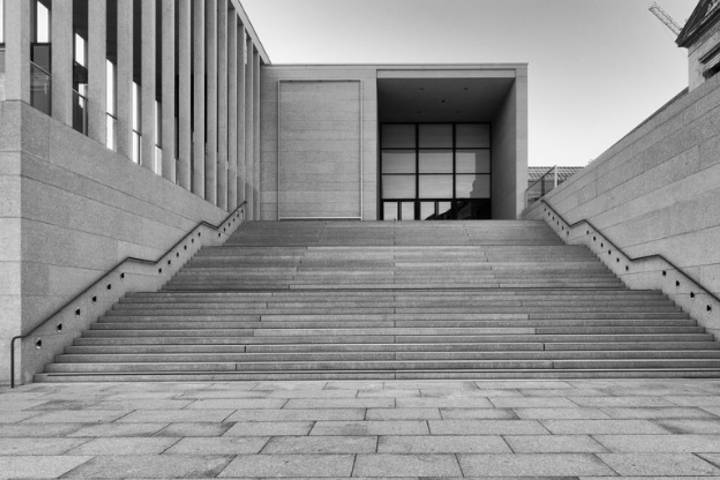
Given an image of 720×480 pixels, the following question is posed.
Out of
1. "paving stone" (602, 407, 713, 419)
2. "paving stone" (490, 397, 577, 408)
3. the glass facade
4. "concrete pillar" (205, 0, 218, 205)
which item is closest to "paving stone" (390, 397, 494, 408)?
"paving stone" (490, 397, 577, 408)

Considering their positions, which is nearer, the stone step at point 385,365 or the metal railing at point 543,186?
the stone step at point 385,365

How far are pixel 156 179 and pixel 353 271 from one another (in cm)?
537

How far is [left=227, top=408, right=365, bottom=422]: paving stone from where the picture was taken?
21.1 ft

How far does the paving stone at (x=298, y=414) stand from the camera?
642 cm

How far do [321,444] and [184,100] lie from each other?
46.9 feet

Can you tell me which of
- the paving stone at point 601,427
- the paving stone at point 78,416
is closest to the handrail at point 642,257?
the paving stone at point 601,427

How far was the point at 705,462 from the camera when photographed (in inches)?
186

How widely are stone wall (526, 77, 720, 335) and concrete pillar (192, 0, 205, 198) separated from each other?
11.9m

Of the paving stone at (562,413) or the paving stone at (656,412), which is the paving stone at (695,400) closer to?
the paving stone at (656,412)

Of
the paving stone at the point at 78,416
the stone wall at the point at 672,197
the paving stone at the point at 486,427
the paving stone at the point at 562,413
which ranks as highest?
the stone wall at the point at 672,197

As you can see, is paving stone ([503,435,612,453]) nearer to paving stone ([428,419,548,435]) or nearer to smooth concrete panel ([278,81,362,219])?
paving stone ([428,419,548,435])

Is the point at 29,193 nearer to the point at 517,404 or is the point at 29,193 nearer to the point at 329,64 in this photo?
the point at 517,404

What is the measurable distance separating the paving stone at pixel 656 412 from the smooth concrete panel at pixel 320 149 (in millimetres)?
21133

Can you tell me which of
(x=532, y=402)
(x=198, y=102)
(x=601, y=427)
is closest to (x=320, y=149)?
(x=198, y=102)
